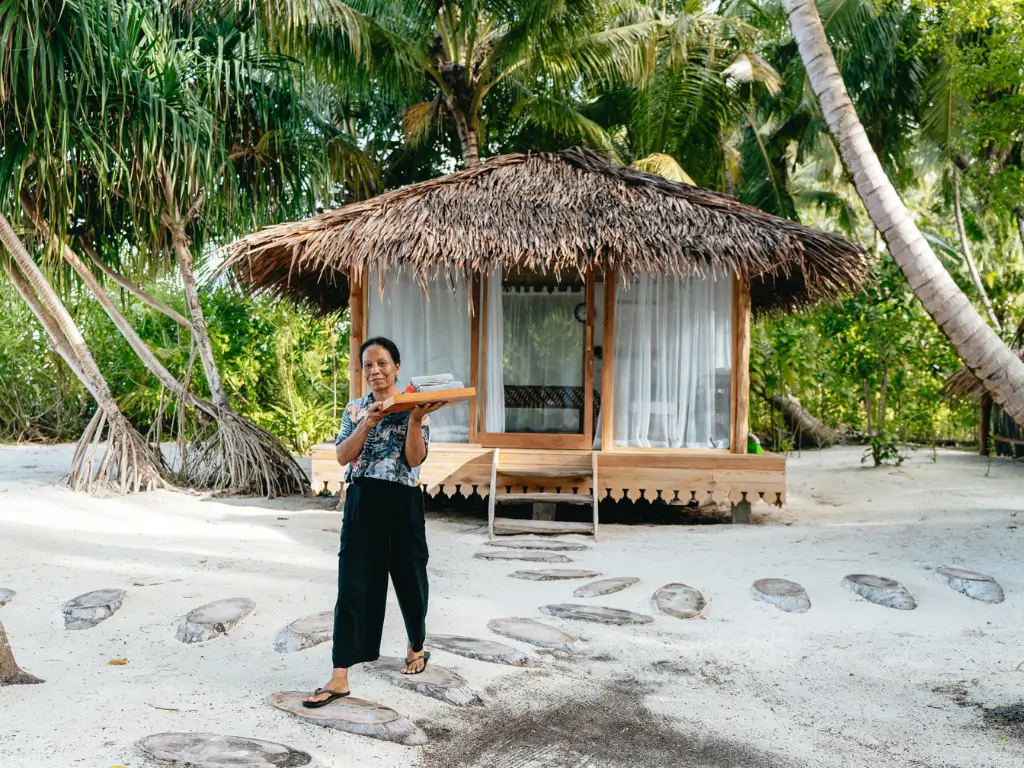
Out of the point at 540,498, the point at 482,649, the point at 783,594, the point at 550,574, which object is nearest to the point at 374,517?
the point at 482,649

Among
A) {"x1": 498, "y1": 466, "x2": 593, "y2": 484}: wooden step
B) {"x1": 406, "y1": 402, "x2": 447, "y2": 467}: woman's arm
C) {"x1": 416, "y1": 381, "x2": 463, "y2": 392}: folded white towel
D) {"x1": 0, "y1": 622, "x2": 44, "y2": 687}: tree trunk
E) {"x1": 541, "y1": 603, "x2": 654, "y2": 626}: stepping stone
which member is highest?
{"x1": 416, "y1": 381, "x2": 463, "y2": 392}: folded white towel

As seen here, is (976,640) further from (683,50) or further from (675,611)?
(683,50)

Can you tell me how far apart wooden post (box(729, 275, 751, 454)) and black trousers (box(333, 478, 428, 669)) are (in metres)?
4.62

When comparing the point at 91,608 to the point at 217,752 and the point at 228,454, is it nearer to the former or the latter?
the point at 217,752

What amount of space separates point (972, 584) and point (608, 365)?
3.28m

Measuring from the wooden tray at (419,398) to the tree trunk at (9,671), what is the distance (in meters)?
1.59

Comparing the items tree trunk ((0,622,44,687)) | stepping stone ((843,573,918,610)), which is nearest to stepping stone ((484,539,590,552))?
stepping stone ((843,573,918,610))

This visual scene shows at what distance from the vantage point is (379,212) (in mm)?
7246

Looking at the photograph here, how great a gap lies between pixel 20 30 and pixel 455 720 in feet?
19.1

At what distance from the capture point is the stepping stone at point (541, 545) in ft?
20.1

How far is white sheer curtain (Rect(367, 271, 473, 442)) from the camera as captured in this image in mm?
7641

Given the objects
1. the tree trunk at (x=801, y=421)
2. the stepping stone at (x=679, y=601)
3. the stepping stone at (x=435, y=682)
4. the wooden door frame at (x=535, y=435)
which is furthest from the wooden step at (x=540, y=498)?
the tree trunk at (x=801, y=421)

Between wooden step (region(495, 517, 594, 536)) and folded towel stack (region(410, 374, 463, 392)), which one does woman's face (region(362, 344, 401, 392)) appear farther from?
wooden step (region(495, 517, 594, 536))

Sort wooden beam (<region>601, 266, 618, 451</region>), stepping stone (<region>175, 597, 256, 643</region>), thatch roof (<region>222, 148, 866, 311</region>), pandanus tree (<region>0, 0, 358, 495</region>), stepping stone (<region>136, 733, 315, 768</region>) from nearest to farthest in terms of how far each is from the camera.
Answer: stepping stone (<region>136, 733, 315, 768</region>)
stepping stone (<region>175, 597, 256, 643</region>)
pandanus tree (<region>0, 0, 358, 495</region>)
thatch roof (<region>222, 148, 866, 311</region>)
wooden beam (<region>601, 266, 618, 451</region>)
